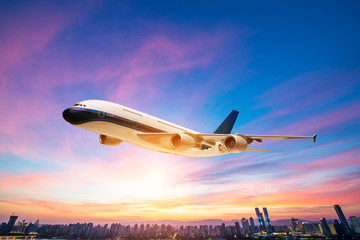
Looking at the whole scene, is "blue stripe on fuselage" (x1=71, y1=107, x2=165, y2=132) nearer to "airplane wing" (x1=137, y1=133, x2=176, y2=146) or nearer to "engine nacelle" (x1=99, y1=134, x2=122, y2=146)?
"airplane wing" (x1=137, y1=133, x2=176, y2=146)

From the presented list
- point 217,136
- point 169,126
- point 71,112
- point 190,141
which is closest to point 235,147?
point 217,136

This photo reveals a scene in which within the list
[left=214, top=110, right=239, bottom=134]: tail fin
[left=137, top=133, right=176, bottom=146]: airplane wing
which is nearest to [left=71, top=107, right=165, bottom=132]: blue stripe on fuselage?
[left=137, top=133, right=176, bottom=146]: airplane wing

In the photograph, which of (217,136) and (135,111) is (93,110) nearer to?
(135,111)

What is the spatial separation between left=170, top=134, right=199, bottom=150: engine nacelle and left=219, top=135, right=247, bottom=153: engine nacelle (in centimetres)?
507

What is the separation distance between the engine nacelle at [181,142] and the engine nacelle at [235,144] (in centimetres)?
507

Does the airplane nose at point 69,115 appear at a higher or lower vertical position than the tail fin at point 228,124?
lower

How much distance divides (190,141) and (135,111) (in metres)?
8.10

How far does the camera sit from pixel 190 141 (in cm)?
2170

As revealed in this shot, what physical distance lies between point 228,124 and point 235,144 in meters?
16.4

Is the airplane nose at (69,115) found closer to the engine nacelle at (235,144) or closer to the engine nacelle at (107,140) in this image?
the engine nacelle at (107,140)

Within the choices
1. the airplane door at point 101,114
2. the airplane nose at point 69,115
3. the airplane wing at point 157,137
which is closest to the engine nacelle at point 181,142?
the airplane wing at point 157,137

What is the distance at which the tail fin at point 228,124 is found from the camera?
123 feet

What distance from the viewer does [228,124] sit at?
126 ft

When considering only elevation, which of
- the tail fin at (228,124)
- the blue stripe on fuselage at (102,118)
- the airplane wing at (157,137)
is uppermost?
the tail fin at (228,124)
